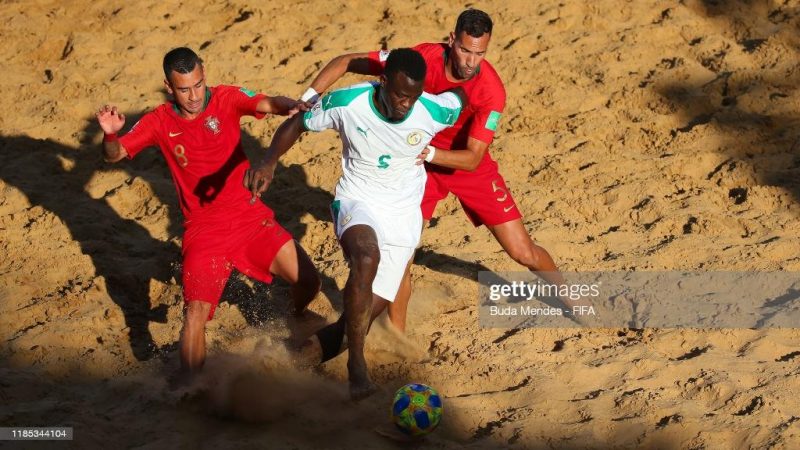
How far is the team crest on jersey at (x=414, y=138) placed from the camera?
19.2 ft

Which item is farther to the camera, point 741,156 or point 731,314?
point 741,156

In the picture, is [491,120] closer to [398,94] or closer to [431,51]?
[431,51]

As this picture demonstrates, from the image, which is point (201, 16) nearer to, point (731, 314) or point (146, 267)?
point (146, 267)

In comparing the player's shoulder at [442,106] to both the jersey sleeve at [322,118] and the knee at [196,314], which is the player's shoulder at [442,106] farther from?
the knee at [196,314]

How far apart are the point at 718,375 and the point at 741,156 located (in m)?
2.97

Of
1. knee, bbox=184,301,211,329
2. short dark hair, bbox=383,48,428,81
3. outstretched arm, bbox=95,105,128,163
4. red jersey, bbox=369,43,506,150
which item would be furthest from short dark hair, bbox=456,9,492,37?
knee, bbox=184,301,211,329

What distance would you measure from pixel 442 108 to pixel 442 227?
2.12 metres

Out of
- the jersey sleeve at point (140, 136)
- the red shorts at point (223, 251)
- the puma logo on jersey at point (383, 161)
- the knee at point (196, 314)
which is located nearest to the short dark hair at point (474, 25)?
the puma logo on jersey at point (383, 161)

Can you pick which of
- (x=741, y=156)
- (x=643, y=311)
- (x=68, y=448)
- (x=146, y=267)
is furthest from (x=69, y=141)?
(x=741, y=156)

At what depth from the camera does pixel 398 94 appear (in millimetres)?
5559

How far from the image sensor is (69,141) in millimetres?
8945

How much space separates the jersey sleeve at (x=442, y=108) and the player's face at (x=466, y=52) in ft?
0.72

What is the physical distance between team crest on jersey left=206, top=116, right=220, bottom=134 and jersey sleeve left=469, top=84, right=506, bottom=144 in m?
1.53

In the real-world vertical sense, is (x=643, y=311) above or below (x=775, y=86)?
below
